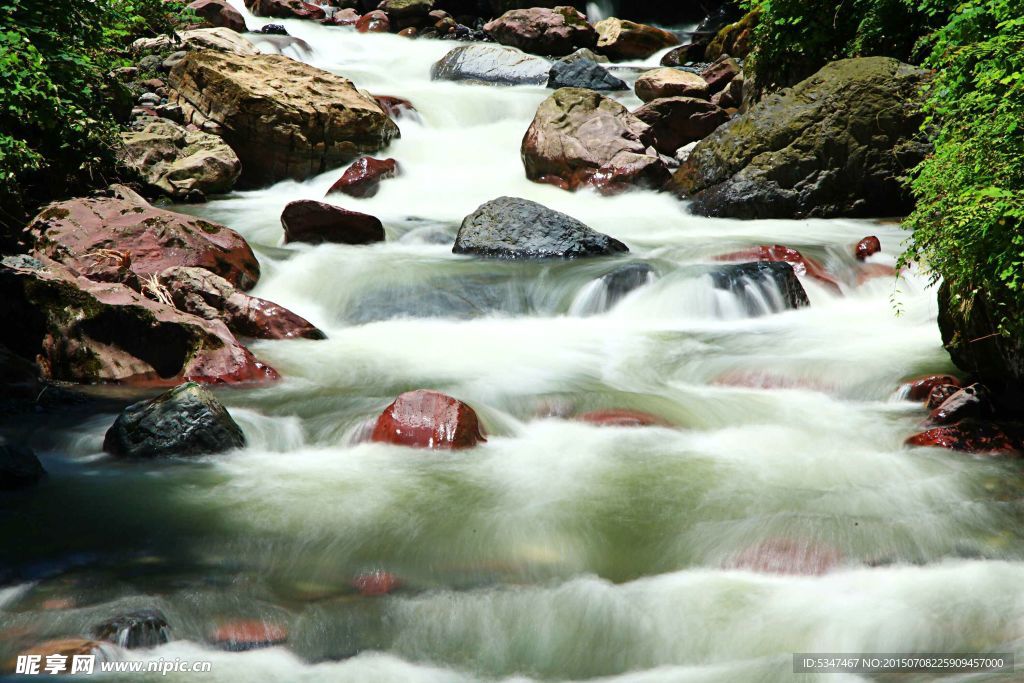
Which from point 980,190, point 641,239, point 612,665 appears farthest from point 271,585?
point 641,239

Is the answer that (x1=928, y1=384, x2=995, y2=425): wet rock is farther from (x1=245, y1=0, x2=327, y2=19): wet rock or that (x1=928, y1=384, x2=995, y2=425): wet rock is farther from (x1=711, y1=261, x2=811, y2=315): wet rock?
(x1=245, y1=0, x2=327, y2=19): wet rock

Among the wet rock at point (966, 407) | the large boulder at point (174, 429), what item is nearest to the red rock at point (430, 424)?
the large boulder at point (174, 429)

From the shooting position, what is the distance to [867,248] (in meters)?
10.3

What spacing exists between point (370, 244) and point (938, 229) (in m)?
6.77

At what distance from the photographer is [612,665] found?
3.86 meters

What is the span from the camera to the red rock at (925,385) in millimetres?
6703

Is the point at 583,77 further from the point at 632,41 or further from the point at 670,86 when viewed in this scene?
the point at 632,41

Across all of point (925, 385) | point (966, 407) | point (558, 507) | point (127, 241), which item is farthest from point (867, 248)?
point (127, 241)

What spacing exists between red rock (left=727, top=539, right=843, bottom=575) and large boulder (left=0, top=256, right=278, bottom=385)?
402 centimetres

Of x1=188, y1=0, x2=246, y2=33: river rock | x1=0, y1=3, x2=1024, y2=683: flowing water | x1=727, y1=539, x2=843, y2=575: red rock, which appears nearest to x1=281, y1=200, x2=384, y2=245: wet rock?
x1=0, y1=3, x2=1024, y2=683: flowing water

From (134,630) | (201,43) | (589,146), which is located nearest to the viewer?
(134,630)

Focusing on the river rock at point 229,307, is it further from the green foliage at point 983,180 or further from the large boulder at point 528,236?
the green foliage at point 983,180

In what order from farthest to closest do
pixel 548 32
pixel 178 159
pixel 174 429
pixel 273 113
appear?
pixel 548 32
pixel 273 113
pixel 178 159
pixel 174 429

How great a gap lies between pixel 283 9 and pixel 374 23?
233 cm
